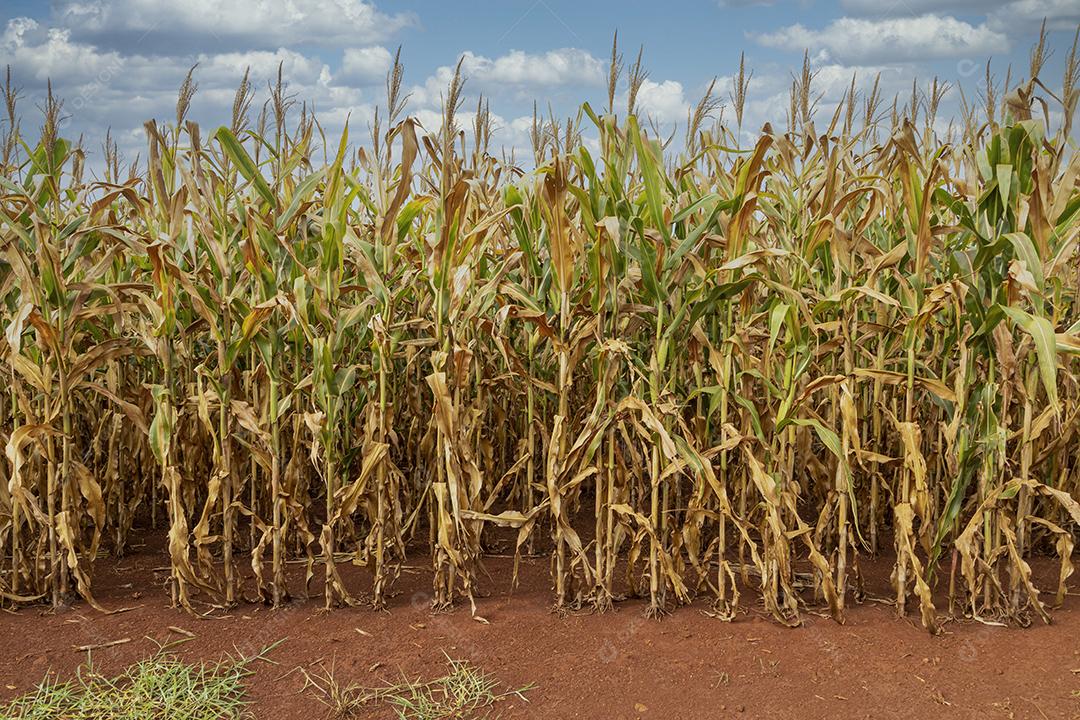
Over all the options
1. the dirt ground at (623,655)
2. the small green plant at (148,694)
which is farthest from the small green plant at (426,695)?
the small green plant at (148,694)

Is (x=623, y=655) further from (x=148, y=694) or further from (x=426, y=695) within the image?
(x=148, y=694)

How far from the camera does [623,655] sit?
335 cm

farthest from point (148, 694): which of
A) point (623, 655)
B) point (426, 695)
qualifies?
point (623, 655)

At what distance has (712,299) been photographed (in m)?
3.32

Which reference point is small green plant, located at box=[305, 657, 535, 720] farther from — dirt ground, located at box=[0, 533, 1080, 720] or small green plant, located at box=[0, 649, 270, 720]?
small green plant, located at box=[0, 649, 270, 720]

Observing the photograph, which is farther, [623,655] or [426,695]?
[623,655]

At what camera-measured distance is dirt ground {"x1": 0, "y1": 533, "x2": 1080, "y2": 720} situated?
308 centimetres

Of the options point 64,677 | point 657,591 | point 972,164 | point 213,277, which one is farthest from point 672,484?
point 64,677

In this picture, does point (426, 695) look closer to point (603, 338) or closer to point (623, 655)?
point (623, 655)

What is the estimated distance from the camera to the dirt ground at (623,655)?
3076 millimetres

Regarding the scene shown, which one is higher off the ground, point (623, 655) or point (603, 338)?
point (603, 338)

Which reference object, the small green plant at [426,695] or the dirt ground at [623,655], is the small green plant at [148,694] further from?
the small green plant at [426,695]

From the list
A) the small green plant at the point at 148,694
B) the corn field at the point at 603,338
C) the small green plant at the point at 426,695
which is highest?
the corn field at the point at 603,338

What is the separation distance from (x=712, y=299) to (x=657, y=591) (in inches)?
46.9
